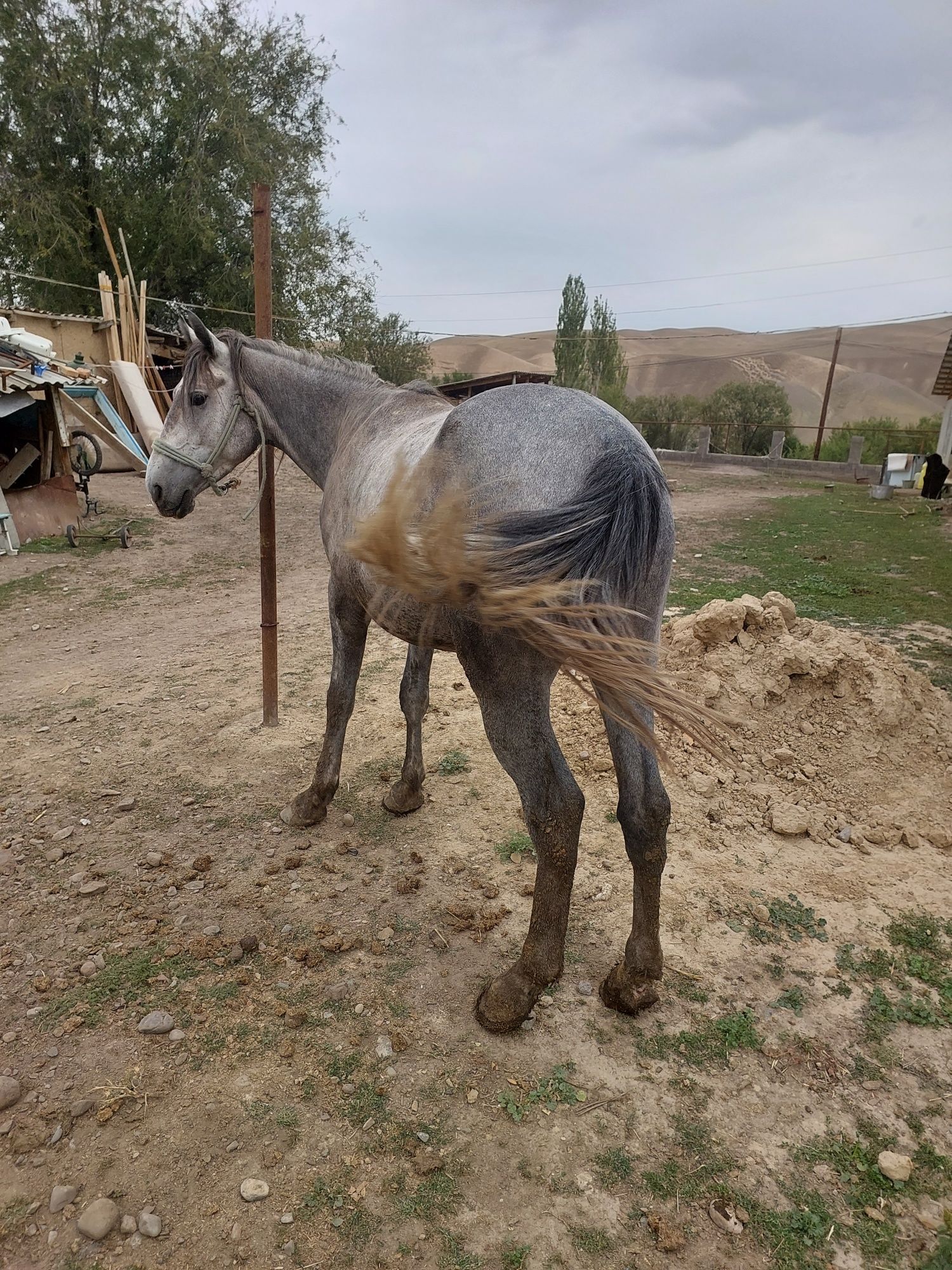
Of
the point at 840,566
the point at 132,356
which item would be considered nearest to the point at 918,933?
the point at 840,566

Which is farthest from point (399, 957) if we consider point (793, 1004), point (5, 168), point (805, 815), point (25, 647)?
point (5, 168)

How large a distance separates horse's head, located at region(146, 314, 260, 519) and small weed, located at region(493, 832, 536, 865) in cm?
230

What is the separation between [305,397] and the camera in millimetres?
3369

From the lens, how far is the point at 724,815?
11.4 feet

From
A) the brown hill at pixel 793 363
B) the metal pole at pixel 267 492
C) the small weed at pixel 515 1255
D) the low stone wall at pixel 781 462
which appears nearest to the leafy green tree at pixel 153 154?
the low stone wall at pixel 781 462

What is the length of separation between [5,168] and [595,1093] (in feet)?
84.6

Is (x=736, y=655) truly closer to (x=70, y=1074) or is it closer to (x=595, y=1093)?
(x=595, y=1093)

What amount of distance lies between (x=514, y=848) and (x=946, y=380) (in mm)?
24523

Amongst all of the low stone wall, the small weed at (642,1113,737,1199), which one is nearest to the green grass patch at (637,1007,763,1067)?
the small weed at (642,1113,737,1199)

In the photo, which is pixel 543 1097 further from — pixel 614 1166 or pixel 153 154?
pixel 153 154

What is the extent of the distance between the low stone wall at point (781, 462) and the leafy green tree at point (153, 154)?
1448cm

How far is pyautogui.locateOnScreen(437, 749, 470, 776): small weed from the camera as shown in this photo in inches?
155

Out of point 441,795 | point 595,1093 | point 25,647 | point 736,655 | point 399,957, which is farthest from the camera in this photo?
point 25,647

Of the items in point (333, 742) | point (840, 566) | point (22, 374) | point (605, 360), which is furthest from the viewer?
point (605, 360)
